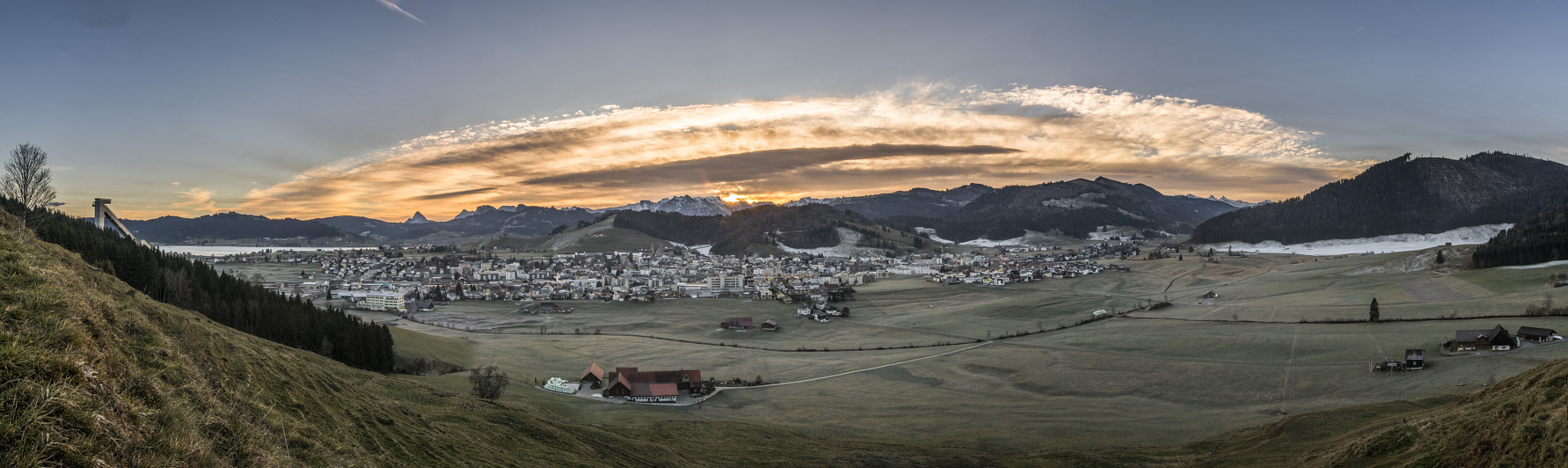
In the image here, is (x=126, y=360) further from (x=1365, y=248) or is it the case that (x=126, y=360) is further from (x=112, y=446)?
(x=1365, y=248)

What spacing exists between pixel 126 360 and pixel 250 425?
2218 millimetres

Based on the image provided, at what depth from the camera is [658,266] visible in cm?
18925

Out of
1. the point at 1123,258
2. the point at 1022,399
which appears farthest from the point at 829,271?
the point at 1022,399

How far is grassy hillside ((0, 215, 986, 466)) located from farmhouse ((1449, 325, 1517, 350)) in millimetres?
58293

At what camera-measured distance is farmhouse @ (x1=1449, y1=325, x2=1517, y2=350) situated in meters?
45.2

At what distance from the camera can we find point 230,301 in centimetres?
4534

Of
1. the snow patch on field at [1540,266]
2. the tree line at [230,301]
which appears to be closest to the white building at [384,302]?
the tree line at [230,301]

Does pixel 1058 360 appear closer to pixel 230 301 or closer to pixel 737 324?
pixel 737 324

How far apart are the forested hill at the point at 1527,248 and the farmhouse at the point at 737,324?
363 feet

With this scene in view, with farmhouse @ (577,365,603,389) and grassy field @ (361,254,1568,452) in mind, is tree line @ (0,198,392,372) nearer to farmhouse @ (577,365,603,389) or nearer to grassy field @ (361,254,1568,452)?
grassy field @ (361,254,1568,452)

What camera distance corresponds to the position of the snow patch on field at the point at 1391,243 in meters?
→ 173

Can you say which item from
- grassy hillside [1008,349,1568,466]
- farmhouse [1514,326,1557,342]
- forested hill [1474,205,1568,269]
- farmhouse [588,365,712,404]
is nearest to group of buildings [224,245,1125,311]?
farmhouse [588,365,712,404]

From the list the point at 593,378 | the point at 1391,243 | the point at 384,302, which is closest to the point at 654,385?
the point at 593,378

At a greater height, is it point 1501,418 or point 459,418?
point 1501,418
